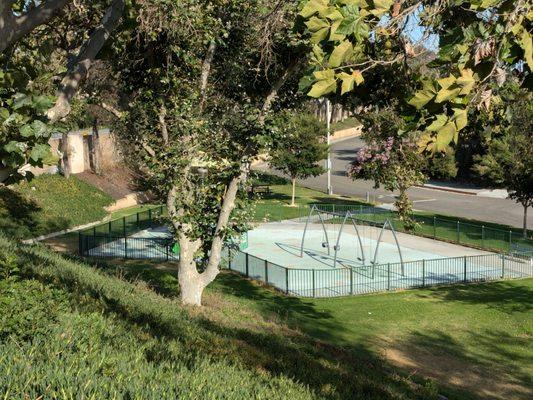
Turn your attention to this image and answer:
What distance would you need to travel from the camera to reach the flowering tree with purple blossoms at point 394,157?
1242cm

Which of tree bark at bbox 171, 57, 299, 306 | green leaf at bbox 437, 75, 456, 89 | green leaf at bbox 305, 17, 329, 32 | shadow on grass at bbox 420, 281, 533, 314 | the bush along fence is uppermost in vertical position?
green leaf at bbox 305, 17, 329, 32

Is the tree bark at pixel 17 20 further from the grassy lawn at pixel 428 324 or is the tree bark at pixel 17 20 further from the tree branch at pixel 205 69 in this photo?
the grassy lawn at pixel 428 324

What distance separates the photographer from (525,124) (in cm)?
2850

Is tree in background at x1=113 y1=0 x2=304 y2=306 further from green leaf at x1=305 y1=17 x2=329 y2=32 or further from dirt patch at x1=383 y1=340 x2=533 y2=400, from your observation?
green leaf at x1=305 y1=17 x2=329 y2=32

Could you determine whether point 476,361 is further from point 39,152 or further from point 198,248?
point 39,152

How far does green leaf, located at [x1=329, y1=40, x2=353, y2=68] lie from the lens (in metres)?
4.65

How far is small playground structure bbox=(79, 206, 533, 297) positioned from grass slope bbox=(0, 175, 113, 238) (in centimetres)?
339

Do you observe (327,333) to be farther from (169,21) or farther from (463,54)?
(463,54)

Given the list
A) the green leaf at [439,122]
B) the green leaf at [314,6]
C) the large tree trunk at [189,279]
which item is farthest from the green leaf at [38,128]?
the large tree trunk at [189,279]

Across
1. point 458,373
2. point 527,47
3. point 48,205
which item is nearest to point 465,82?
point 527,47

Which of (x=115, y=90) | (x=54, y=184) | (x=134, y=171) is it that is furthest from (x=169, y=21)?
(x=134, y=171)

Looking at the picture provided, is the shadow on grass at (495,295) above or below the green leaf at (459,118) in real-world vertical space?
below

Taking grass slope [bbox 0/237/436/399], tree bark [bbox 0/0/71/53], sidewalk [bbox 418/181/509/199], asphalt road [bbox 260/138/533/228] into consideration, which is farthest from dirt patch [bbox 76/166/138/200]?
tree bark [bbox 0/0/71/53]

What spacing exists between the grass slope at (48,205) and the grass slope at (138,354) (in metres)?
18.7
